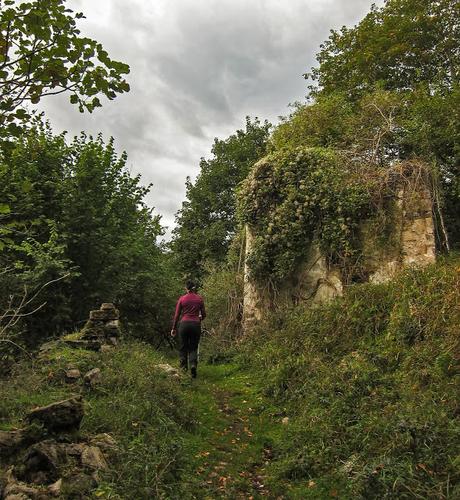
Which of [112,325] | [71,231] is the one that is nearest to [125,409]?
[112,325]

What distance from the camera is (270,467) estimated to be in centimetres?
547

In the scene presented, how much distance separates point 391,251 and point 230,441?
6.48 meters

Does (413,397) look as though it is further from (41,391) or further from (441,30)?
(441,30)

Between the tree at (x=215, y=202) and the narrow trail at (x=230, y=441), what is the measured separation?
17942 mm

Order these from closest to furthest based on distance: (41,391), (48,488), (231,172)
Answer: (48,488) → (41,391) → (231,172)

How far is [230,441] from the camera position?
625 cm

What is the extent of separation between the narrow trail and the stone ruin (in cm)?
331

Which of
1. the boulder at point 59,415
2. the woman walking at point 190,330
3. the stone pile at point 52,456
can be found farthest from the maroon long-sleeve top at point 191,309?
the boulder at point 59,415

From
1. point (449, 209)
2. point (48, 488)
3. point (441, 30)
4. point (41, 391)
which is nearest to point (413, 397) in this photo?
point (48, 488)

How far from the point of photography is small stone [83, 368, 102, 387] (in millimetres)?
6341

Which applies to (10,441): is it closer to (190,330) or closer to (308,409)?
(308,409)

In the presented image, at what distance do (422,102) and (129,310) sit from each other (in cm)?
1145

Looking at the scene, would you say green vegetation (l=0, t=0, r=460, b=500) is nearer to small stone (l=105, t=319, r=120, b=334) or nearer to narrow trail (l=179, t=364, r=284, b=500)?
narrow trail (l=179, t=364, r=284, b=500)

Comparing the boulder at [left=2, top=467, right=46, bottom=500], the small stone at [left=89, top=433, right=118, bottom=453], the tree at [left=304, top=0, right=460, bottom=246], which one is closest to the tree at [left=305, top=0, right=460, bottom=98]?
the tree at [left=304, top=0, right=460, bottom=246]
